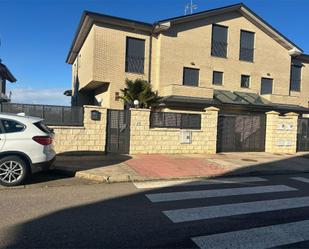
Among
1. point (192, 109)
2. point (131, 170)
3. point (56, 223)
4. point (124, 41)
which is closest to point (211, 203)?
point (56, 223)

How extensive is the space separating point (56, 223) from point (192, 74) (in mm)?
20082

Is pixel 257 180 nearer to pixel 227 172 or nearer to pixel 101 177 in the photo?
pixel 227 172

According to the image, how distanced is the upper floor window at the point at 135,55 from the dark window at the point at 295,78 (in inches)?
550

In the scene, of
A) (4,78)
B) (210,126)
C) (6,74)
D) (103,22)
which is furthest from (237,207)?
(4,78)

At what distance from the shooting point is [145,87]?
66.2ft

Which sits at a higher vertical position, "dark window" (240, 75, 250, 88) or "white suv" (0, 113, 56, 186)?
"dark window" (240, 75, 250, 88)

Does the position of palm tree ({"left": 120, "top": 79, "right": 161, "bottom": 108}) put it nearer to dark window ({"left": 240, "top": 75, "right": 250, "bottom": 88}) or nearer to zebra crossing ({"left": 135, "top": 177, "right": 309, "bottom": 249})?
dark window ({"left": 240, "top": 75, "right": 250, "bottom": 88})

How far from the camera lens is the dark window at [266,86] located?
27.1 meters

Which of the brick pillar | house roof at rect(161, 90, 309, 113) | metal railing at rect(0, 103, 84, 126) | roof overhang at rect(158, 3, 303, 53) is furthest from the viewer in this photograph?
roof overhang at rect(158, 3, 303, 53)

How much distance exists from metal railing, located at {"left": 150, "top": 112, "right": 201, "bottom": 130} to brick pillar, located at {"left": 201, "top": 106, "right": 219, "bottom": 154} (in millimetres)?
276

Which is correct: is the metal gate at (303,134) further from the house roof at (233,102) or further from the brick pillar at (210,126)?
the brick pillar at (210,126)

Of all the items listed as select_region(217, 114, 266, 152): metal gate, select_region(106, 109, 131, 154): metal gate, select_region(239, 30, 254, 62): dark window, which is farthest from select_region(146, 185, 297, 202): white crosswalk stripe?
select_region(239, 30, 254, 62): dark window

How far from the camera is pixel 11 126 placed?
26.1 feet

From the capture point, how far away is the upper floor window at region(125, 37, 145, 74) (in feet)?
74.0
